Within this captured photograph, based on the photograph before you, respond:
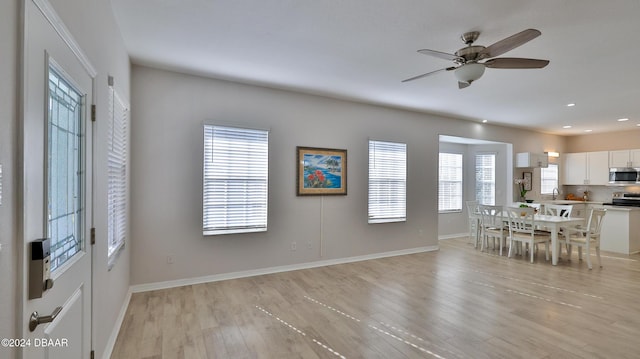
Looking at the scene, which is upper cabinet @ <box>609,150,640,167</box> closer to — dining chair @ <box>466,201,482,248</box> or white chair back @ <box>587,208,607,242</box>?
white chair back @ <box>587,208,607,242</box>

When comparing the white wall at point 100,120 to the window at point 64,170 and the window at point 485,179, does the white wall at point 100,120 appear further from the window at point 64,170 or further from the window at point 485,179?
the window at point 485,179

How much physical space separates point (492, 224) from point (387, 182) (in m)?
2.44

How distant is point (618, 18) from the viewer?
2670 mm

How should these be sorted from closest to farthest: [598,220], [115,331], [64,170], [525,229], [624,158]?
1. [64,170]
2. [115,331]
3. [598,220]
4. [525,229]
5. [624,158]

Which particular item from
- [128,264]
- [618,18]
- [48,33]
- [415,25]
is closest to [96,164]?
[48,33]

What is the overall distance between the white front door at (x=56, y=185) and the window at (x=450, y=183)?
7.70 metres

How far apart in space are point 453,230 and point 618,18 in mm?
6273

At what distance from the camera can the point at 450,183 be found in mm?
8273

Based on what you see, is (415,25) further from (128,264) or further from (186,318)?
(128,264)

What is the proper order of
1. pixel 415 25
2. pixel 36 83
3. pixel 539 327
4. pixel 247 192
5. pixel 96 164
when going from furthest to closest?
pixel 247 192 → pixel 539 327 → pixel 415 25 → pixel 96 164 → pixel 36 83

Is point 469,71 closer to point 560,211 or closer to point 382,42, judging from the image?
point 382,42

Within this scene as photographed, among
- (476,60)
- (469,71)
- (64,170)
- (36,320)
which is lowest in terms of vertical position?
(36,320)

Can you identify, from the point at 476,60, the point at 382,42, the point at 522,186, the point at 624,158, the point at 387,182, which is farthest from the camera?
the point at 522,186

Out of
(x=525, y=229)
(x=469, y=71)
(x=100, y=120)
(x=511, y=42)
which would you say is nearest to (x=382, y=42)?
(x=469, y=71)
